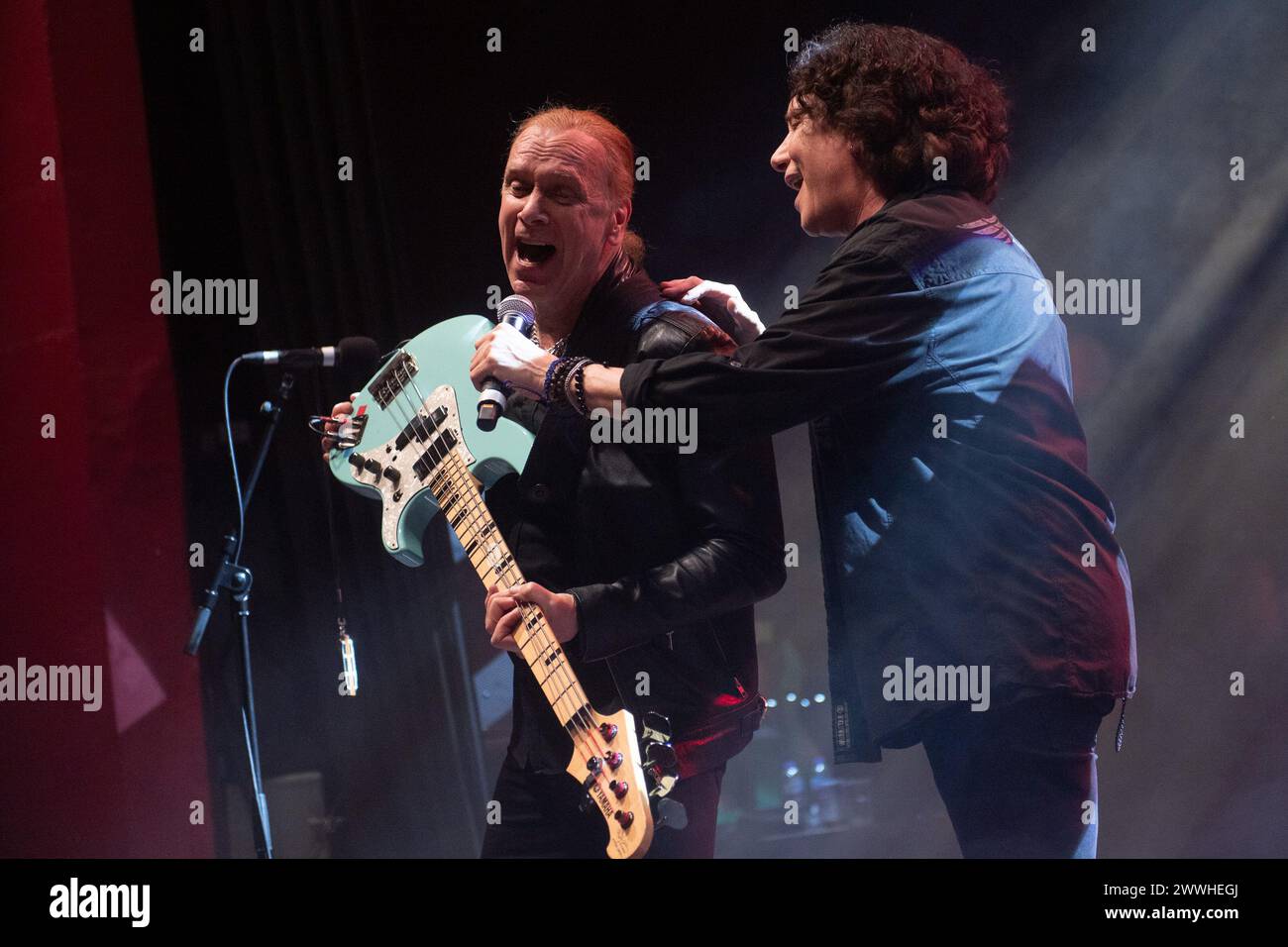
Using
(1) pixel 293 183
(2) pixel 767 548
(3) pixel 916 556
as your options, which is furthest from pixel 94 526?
(3) pixel 916 556

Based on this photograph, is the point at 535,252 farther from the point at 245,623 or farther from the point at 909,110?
the point at 245,623

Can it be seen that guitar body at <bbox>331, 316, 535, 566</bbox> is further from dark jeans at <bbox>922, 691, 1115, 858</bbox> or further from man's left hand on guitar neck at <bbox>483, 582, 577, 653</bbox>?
dark jeans at <bbox>922, 691, 1115, 858</bbox>

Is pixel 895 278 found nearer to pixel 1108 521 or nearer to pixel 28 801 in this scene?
pixel 1108 521

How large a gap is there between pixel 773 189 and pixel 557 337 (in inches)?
52.6

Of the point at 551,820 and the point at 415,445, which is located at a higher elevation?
the point at 415,445

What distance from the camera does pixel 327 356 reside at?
269 cm

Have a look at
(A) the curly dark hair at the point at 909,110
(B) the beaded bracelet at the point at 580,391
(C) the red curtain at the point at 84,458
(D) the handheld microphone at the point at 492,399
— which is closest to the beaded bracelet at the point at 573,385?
(B) the beaded bracelet at the point at 580,391

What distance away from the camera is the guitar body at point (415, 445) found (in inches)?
87.3

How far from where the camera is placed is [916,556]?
5.96 feet

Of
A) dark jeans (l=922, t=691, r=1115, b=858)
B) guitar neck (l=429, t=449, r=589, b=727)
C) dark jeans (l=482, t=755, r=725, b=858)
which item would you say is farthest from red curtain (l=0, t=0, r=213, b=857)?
dark jeans (l=922, t=691, r=1115, b=858)

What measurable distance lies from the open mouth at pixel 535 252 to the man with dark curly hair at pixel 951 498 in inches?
19.1

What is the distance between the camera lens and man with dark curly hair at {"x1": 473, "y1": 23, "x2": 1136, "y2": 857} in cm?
173

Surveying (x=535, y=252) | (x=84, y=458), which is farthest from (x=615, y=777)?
(x=84, y=458)

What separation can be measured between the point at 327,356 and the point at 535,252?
1.98 feet
